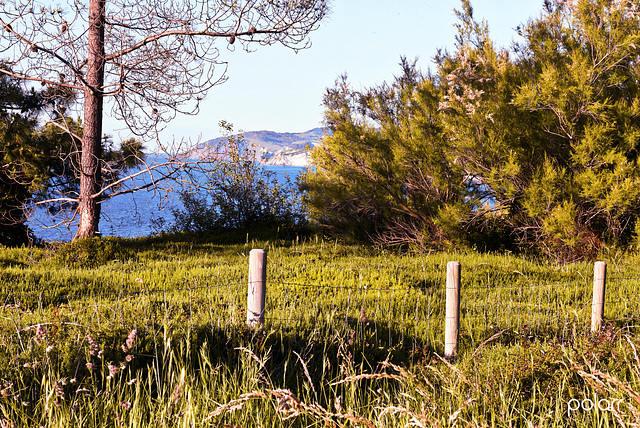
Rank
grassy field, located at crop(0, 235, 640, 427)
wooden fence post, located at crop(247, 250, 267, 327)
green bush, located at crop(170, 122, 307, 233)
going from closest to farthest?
grassy field, located at crop(0, 235, 640, 427), wooden fence post, located at crop(247, 250, 267, 327), green bush, located at crop(170, 122, 307, 233)

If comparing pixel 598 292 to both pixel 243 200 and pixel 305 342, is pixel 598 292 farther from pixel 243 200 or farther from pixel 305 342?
pixel 243 200

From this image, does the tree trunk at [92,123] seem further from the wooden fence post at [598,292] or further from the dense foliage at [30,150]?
the wooden fence post at [598,292]

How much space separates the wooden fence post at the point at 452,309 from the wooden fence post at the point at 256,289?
1554 mm

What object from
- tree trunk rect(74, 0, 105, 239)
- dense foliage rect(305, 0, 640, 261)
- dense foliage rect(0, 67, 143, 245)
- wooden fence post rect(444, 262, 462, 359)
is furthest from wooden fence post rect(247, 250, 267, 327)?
dense foliage rect(0, 67, 143, 245)

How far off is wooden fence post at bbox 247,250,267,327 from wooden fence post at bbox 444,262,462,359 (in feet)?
5.10

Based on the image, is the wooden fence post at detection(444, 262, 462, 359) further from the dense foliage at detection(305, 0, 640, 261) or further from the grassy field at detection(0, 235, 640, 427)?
the dense foliage at detection(305, 0, 640, 261)

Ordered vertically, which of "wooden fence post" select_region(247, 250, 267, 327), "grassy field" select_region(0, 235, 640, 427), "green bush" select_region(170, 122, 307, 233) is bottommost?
"grassy field" select_region(0, 235, 640, 427)

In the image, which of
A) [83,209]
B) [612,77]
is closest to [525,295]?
[612,77]

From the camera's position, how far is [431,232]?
10.6 m

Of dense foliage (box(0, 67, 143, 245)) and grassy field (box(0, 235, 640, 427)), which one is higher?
dense foliage (box(0, 67, 143, 245))

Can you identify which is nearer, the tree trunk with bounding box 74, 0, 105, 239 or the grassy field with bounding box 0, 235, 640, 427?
the grassy field with bounding box 0, 235, 640, 427

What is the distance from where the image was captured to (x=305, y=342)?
4500 mm

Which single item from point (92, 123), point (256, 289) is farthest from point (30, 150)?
point (256, 289)

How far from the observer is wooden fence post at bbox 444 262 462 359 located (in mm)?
4164
